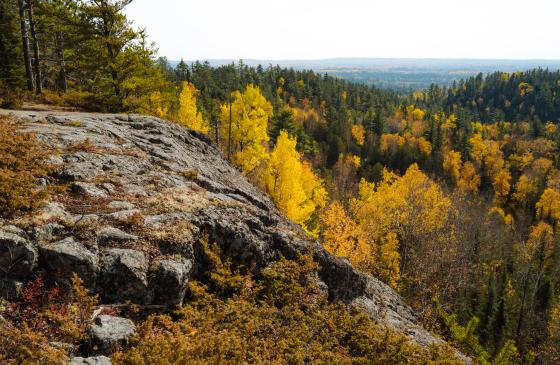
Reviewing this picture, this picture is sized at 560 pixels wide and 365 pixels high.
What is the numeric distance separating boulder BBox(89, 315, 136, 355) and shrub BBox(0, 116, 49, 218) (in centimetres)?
330

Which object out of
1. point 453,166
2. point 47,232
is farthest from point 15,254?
point 453,166

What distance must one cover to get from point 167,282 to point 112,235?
5.87 feet

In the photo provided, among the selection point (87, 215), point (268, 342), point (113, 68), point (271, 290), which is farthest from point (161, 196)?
point (113, 68)

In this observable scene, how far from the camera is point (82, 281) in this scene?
311 inches

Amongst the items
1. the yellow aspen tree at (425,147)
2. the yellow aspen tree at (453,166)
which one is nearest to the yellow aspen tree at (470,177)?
the yellow aspen tree at (453,166)

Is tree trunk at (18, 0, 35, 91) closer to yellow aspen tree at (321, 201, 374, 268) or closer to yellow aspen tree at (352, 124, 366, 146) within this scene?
yellow aspen tree at (321, 201, 374, 268)

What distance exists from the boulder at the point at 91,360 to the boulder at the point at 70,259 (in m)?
1.74

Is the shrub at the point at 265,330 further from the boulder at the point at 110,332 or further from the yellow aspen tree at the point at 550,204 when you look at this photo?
the yellow aspen tree at the point at 550,204

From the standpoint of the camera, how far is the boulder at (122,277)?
8.42 m

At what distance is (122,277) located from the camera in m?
8.56

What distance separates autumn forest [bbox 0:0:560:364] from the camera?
797 inches

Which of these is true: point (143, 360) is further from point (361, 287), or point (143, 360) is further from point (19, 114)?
point (19, 114)

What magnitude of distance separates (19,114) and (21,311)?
10.8 metres

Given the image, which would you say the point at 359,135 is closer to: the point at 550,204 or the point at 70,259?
the point at 550,204
